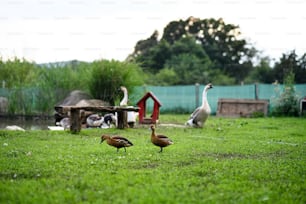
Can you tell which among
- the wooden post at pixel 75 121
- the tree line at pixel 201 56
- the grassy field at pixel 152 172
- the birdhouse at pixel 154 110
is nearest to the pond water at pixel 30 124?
the wooden post at pixel 75 121

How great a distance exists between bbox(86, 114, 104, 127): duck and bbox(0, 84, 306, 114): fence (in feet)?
Answer: 7.28

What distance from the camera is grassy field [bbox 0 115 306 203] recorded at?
4.87 meters

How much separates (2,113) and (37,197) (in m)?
16.4

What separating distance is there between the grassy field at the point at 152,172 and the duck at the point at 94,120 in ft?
17.5

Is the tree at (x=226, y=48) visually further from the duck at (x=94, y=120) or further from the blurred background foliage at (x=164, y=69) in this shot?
the duck at (x=94, y=120)

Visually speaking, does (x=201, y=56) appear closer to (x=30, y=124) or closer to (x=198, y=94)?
(x=198, y=94)

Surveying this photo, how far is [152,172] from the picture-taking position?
20.1 ft

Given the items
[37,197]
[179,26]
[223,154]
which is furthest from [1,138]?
[179,26]

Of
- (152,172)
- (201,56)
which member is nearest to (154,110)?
(152,172)

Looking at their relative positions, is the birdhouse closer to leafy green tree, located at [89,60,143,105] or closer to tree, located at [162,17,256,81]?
leafy green tree, located at [89,60,143,105]

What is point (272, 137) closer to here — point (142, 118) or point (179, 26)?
point (142, 118)

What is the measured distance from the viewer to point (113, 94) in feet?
57.5

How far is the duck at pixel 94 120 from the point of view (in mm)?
15195

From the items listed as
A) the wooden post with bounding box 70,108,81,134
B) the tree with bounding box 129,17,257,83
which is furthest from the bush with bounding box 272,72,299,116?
the tree with bounding box 129,17,257,83
